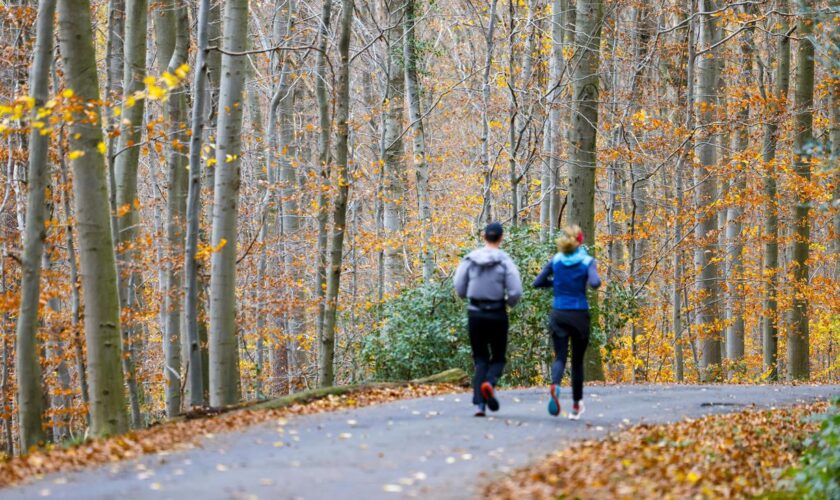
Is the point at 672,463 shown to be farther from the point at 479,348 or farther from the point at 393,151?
the point at 393,151

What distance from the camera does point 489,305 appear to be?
984 centimetres

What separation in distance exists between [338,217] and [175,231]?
3672 millimetres

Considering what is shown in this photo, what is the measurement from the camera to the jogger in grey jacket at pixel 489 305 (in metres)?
9.83

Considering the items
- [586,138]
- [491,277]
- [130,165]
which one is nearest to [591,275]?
[491,277]

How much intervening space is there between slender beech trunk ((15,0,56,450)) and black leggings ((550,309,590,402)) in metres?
6.45

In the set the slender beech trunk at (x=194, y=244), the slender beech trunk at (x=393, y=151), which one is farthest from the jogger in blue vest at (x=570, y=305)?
the slender beech trunk at (x=393, y=151)

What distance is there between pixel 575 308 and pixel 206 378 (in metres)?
10.2

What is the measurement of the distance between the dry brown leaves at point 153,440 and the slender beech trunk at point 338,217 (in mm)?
3194

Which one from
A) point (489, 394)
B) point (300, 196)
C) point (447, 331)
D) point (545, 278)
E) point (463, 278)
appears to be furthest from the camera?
point (300, 196)

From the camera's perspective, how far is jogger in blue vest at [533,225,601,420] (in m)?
10.0

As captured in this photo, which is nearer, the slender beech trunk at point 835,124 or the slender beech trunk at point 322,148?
the slender beech trunk at point 835,124

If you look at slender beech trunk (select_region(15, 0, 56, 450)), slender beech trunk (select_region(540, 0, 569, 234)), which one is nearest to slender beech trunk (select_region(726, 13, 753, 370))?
slender beech trunk (select_region(540, 0, 569, 234))

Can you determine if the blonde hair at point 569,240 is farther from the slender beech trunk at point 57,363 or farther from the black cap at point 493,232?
the slender beech trunk at point 57,363

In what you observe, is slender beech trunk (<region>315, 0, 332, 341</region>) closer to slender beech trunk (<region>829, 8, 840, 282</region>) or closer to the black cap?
the black cap
